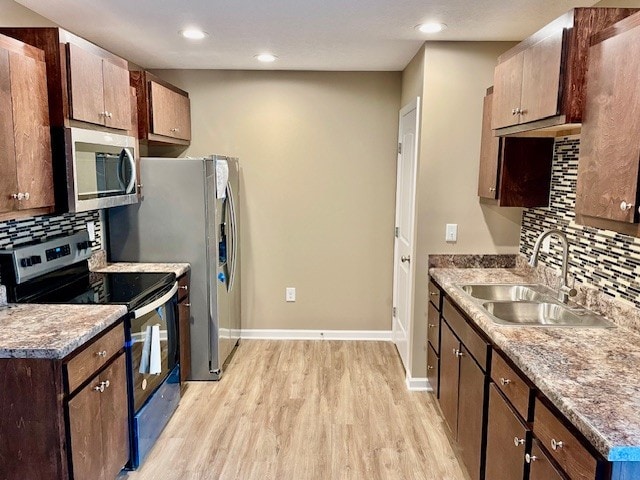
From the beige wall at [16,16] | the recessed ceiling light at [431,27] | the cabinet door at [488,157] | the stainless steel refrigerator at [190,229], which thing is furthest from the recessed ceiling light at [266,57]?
the cabinet door at [488,157]

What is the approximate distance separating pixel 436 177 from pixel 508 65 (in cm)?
91

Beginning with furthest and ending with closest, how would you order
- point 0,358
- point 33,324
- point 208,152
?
point 208,152 < point 33,324 < point 0,358

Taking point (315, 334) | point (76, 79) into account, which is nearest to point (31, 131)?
point (76, 79)

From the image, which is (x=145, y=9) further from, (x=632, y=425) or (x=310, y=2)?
(x=632, y=425)

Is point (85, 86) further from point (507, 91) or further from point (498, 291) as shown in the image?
point (498, 291)

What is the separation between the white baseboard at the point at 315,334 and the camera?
4352 mm

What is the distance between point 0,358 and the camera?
1.71 meters

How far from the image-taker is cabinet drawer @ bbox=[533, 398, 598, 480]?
125cm

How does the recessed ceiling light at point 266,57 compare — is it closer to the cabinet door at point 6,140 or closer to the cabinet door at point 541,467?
the cabinet door at point 6,140

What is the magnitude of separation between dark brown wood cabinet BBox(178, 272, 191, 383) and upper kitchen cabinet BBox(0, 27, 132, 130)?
110cm

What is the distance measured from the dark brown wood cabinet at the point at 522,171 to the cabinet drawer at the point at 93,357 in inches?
86.1

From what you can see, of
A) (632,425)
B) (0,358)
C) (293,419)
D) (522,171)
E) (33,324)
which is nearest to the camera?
(632,425)

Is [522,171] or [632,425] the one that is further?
[522,171]

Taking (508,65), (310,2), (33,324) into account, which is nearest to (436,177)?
(508,65)
